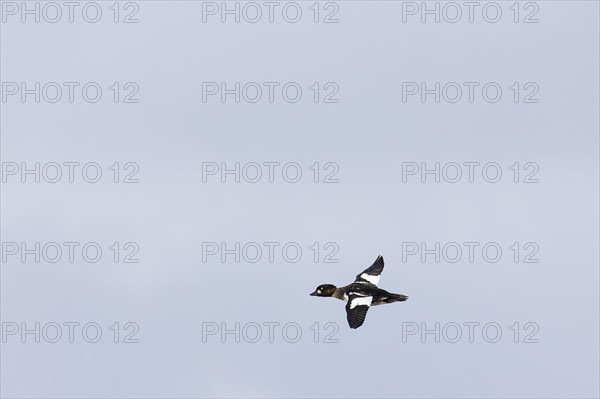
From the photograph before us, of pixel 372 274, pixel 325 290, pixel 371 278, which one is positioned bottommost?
pixel 325 290

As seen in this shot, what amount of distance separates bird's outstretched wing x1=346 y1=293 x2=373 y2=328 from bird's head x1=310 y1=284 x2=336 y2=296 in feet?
6.23

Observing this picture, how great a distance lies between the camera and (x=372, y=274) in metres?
79.0

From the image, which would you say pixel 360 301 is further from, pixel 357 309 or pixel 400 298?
pixel 400 298

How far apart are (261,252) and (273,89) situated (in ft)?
37.1

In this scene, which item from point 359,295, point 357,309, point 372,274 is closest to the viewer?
point 357,309

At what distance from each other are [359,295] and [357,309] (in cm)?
190

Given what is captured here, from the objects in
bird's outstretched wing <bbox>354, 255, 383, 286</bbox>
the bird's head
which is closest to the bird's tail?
bird's outstretched wing <bbox>354, 255, 383, 286</bbox>

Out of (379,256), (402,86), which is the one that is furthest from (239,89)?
(379,256)

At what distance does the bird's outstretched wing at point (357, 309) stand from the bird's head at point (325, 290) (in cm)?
190

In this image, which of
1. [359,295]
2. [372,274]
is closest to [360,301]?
[359,295]

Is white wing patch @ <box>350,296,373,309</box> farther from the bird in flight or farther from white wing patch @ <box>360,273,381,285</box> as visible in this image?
white wing patch @ <box>360,273,381,285</box>

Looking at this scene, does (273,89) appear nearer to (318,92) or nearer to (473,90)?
(318,92)

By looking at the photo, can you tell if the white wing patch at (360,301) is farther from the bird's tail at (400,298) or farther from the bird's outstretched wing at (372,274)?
the bird's outstretched wing at (372,274)

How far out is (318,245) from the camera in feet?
276
